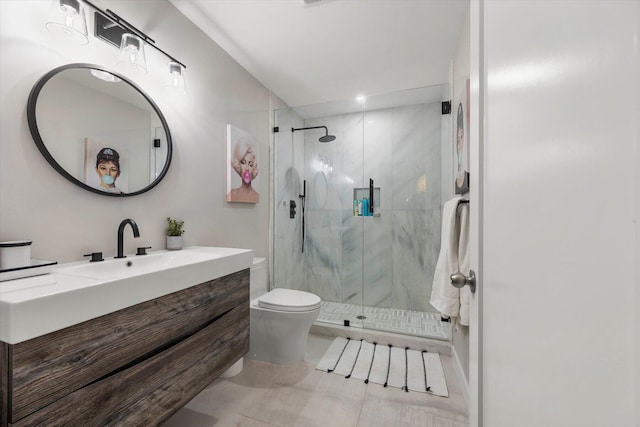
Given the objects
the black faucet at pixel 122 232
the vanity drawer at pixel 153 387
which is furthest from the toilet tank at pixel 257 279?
the black faucet at pixel 122 232

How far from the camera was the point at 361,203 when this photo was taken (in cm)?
314

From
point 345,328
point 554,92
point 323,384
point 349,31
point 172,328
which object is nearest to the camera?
point 554,92

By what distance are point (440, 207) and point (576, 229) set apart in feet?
8.67

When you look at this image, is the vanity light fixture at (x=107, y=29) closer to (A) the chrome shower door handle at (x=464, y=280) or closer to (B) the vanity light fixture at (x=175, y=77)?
(B) the vanity light fixture at (x=175, y=77)

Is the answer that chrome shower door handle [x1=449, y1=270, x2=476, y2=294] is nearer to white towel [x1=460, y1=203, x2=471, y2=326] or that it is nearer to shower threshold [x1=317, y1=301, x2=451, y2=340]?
white towel [x1=460, y1=203, x2=471, y2=326]

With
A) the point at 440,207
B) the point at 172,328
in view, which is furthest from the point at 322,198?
the point at 172,328

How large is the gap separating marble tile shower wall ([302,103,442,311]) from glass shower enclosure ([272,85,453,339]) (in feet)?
0.04

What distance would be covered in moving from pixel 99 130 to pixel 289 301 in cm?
160

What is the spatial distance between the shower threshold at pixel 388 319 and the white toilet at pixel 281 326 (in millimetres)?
674

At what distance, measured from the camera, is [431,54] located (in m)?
2.25

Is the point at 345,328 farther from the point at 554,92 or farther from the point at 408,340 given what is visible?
the point at 554,92

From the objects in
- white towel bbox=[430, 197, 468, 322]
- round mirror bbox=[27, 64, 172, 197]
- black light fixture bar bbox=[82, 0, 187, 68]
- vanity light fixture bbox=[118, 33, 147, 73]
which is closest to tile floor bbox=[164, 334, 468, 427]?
white towel bbox=[430, 197, 468, 322]

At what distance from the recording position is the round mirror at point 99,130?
116cm

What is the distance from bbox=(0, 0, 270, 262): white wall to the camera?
3.47ft
